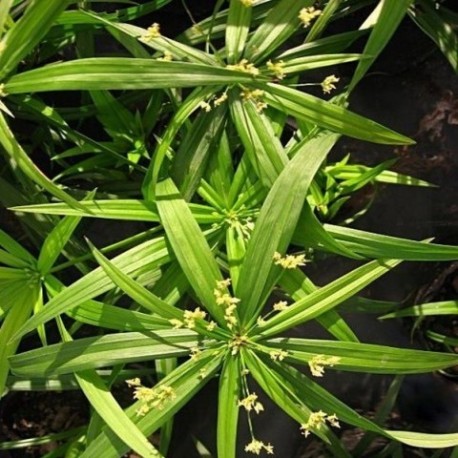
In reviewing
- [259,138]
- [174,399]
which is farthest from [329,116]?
[174,399]

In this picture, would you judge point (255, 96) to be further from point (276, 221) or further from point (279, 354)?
point (279, 354)

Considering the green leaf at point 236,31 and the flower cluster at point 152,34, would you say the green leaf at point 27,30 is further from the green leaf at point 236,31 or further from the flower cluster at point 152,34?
the green leaf at point 236,31

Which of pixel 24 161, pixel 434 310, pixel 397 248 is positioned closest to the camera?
pixel 24 161

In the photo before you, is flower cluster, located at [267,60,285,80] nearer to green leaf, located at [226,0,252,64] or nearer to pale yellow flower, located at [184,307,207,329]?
green leaf, located at [226,0,252,64]

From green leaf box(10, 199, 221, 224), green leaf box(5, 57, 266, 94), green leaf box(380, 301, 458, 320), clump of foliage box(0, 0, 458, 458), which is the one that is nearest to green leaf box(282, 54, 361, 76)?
clump of foliage box(0, 0, 458, 458)

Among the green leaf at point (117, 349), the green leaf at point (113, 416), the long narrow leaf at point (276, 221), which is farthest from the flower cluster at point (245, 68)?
the green leaf at point (113, 416)

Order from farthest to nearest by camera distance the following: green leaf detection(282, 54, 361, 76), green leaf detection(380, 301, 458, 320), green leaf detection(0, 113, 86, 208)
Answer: green leaf detection(380, 301, 458, 320), green leaf detection(282, 54, 361, 76), green leaf detection(0, 113, 86, 208)
